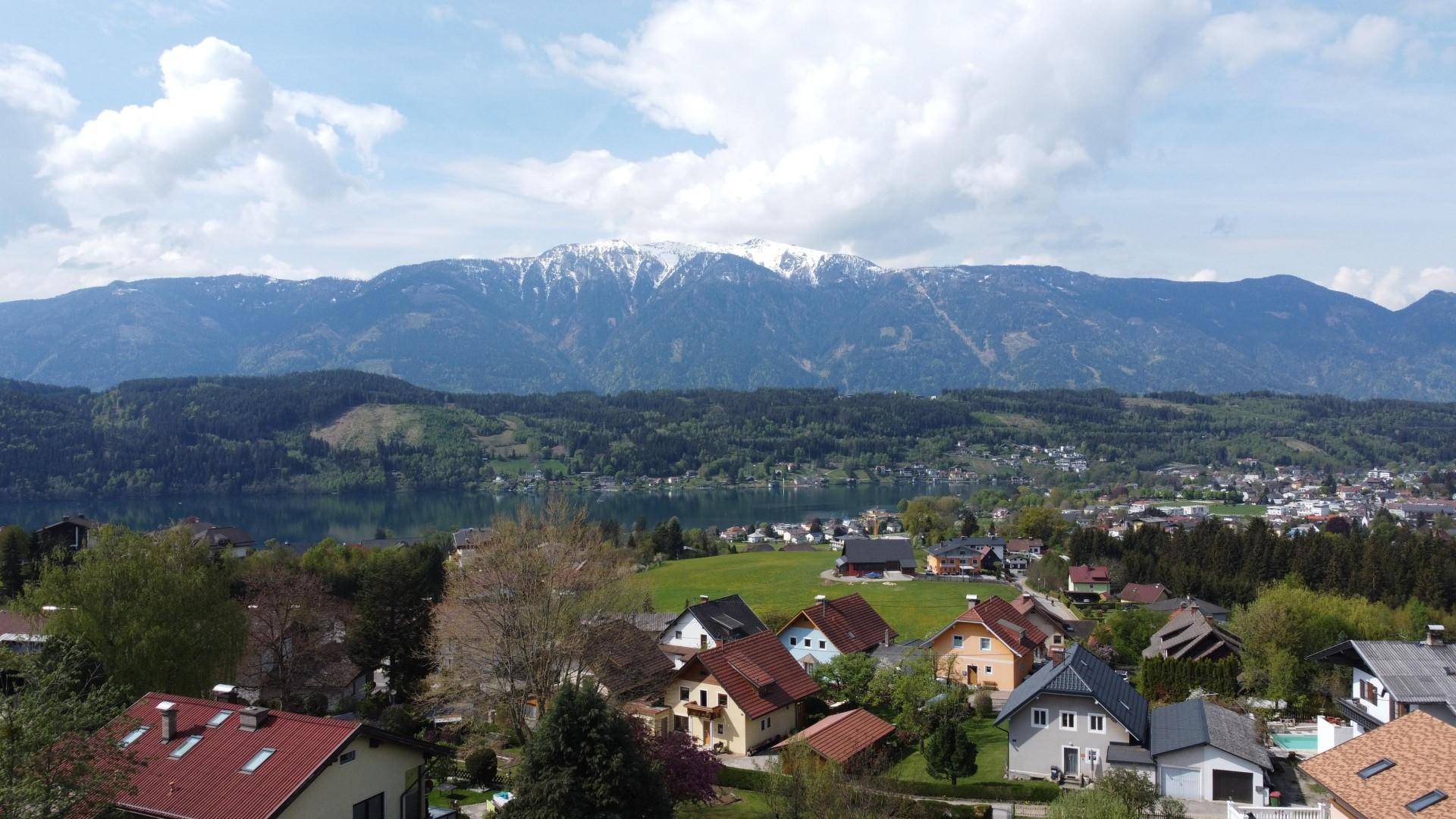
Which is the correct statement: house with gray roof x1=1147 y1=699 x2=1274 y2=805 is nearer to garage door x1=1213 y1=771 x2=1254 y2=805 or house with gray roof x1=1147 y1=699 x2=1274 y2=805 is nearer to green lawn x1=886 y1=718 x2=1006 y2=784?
garage door x1=1213 y1=771 x2=1254 y2=805

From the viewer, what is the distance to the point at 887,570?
66625mm

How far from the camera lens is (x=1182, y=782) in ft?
73.0

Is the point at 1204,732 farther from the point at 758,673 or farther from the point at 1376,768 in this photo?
the point at 758,673

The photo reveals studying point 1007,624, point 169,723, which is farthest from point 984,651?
point 169,723

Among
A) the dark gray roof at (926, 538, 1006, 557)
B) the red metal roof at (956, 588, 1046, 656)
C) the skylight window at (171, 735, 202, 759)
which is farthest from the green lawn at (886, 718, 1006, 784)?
the dark gray roof at (926, 538, 1006, 557)

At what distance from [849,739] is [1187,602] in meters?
30.7

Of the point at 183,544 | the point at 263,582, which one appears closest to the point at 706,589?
the point at 263,582

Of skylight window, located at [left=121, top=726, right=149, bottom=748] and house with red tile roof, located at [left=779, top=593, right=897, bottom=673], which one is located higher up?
skylight window, located at [left=121, top=726, right=149, bottom=748]

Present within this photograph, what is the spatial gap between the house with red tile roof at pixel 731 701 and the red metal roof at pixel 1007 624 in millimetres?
9213

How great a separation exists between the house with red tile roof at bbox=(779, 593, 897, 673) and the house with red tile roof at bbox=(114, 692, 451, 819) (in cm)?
2087

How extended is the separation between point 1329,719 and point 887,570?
40.0 m

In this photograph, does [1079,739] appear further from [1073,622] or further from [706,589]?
[706,589]

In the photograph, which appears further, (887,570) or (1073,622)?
(887,570)

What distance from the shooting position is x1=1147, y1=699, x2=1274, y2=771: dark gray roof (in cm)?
2186
